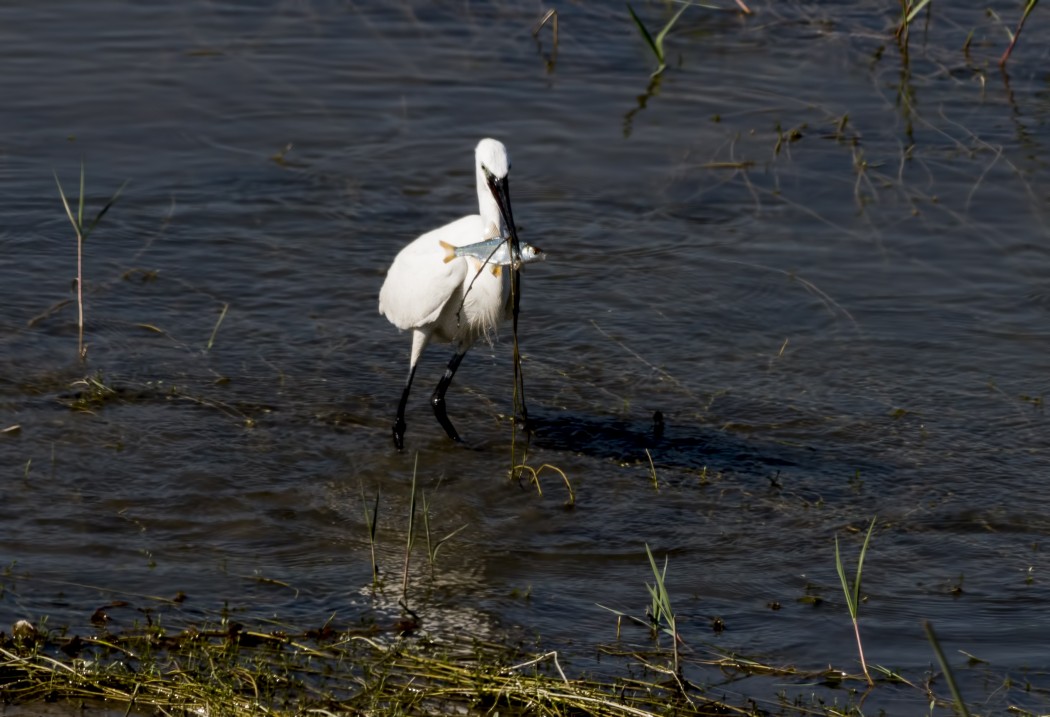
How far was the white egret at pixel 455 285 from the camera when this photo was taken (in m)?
5.86

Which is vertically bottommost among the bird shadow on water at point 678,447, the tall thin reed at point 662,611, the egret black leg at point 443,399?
the bird shadow on water at point 678,447

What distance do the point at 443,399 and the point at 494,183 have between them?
3.56 ft

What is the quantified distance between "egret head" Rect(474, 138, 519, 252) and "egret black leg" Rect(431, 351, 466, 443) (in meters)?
0.82

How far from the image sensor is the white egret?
231 inches

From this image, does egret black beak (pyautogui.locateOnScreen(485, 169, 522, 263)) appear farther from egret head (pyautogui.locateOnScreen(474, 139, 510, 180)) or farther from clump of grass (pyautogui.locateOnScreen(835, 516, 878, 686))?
clump of grass (pyautogui.locateOnScreen(835, 516, 878, 686))

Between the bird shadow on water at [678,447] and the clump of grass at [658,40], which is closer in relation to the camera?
the bird shadow on water at [678,447]

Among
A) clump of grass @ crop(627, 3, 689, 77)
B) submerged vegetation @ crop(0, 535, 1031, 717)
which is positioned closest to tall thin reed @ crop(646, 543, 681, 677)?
submerged vegetation @ crop(0, 535, 1031, 717)

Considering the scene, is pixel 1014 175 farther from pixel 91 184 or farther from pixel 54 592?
pixel 54 592

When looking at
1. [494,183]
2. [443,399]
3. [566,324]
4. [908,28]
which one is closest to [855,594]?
[494,183]

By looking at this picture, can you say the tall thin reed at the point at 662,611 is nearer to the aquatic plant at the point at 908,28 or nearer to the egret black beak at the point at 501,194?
the egret black beak at the point at 501,194

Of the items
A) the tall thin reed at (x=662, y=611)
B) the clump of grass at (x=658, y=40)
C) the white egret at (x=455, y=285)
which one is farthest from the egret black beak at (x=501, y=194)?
the clump of grass at (x=658, y=40)

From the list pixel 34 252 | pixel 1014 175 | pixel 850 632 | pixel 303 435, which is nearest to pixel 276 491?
pixel 303 435

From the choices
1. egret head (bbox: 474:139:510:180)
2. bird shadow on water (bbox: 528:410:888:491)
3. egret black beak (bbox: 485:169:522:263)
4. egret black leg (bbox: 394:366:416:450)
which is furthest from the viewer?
egret black leg (bbox: 394:366:416:450)

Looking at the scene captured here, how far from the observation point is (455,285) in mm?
6008
